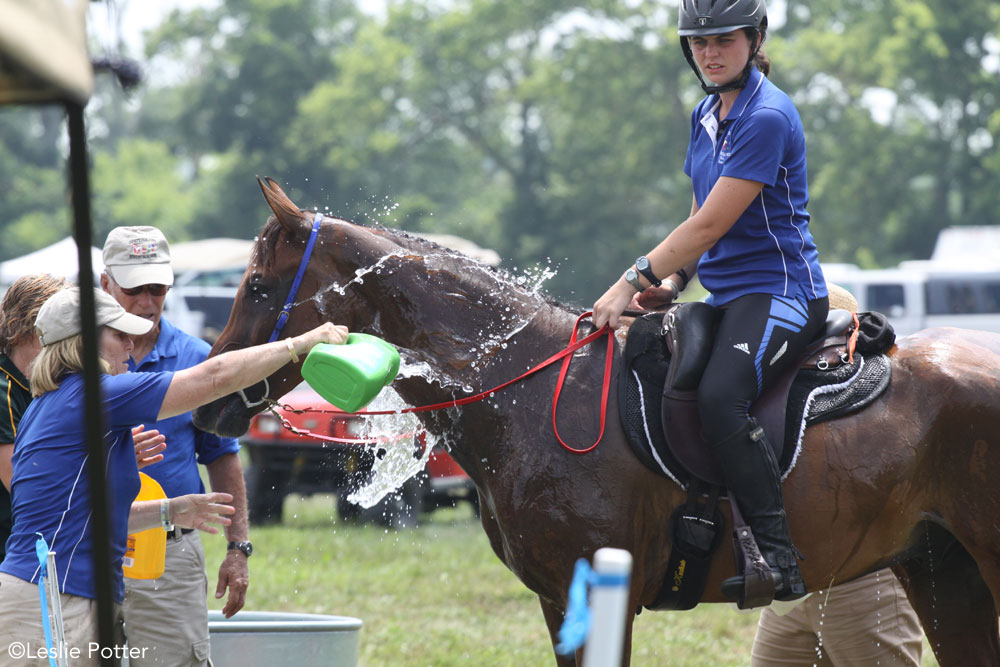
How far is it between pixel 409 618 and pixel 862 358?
4700 millimetres

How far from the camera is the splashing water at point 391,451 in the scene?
163 inches

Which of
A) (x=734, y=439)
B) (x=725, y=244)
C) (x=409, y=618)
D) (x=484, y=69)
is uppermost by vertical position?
(x=484, y=69)

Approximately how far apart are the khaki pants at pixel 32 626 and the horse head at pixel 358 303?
2.55 ft

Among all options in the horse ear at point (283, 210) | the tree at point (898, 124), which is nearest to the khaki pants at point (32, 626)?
the horse ear at point (283, 210)

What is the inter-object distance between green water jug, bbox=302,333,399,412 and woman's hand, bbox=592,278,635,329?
0.77 meters

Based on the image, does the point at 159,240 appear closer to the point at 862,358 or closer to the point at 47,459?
the point at 47,459

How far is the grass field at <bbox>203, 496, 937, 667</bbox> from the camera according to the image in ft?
22.2

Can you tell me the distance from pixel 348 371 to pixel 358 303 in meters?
0.57

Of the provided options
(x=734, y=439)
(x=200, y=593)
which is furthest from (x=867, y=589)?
(x=200, y=593)

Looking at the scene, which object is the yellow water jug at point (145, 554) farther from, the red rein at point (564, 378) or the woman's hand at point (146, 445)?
the red rein at point (564, 378)

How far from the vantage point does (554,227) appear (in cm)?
4241

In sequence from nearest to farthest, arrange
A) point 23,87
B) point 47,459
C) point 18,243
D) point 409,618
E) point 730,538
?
point 23,87 < point 47,459 < point 730,538 < point 409,618 < point 18,243

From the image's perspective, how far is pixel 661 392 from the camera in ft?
12.5

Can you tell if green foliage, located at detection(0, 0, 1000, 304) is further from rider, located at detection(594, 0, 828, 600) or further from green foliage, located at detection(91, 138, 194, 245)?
rider, located at detection(594, 0, 828, 600)
